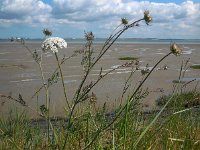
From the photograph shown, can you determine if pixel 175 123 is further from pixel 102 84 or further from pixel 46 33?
pixel 102 84

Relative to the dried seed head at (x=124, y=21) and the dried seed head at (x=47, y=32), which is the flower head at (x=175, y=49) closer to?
the dried seed head at (x=124, y=21)

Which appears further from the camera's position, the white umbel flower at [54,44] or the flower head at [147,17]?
the white umbel flower at [54,44]

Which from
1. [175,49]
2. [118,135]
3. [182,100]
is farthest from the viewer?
[182,100]

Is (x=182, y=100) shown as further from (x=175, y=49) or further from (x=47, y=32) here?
(x=175, y=49)

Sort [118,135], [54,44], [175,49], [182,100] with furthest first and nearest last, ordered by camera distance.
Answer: [182,100], [118,135], [54,44], [175,49]

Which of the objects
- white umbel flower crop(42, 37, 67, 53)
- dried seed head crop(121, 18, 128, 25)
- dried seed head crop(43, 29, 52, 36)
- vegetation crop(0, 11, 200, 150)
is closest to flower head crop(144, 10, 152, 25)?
vegetation crop(0, 11, 200, 150)

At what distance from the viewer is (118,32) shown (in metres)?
2.63

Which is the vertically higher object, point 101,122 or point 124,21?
point 124,21

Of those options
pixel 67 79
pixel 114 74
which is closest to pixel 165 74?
pixel 114 74

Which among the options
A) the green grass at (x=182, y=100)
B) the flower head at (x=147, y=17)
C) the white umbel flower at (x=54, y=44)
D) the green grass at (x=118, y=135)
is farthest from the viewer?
the green grass at (x=182, y=100)

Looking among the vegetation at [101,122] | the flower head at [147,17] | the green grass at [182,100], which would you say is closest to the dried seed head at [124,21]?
the vegetation at [101,122]

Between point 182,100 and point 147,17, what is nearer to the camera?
point 147,17

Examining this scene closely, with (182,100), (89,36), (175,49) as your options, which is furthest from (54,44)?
(182,100)

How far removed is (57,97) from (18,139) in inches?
299
